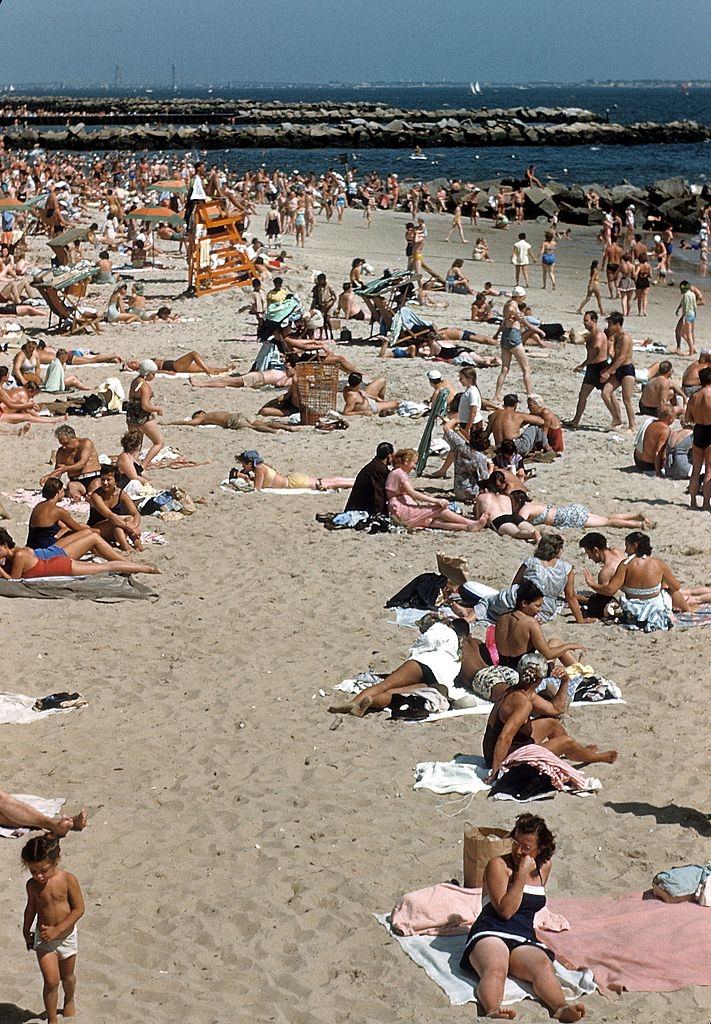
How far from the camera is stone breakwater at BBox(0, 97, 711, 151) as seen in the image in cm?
7431

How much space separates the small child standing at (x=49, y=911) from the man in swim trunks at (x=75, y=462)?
21.2 feet

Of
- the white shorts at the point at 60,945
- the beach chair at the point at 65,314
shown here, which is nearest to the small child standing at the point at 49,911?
the white shorts at the point at 60,945

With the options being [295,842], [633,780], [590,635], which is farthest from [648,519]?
[295,842]

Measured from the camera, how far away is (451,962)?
5.20 m

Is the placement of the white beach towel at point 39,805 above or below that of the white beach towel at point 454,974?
below

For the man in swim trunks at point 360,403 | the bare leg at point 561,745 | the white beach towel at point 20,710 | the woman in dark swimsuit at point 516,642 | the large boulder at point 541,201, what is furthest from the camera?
the large boulder at point 541,201

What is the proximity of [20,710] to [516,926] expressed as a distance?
11.7 feet

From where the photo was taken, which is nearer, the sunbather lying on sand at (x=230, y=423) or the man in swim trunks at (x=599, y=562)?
the man in swim trunks at (x=599, y=562)

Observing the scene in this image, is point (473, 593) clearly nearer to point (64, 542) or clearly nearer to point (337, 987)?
point (64, 542)

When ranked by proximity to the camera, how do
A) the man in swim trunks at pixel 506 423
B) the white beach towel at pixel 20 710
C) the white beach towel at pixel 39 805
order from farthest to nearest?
the man in swim trunks at pixel 506 423 → the white beach towel at pixel 20 710 → the white beach towel at pixel 39 805

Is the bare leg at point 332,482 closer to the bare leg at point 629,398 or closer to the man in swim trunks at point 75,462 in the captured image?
the man in swim trunks at point 75,462

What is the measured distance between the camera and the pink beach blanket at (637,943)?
507 centimetres

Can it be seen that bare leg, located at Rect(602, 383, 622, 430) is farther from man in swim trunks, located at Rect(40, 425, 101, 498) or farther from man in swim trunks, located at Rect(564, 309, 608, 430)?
man in swim trunks, located at Rect(40, 425, 101, 498)

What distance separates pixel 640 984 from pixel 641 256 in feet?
70.9
